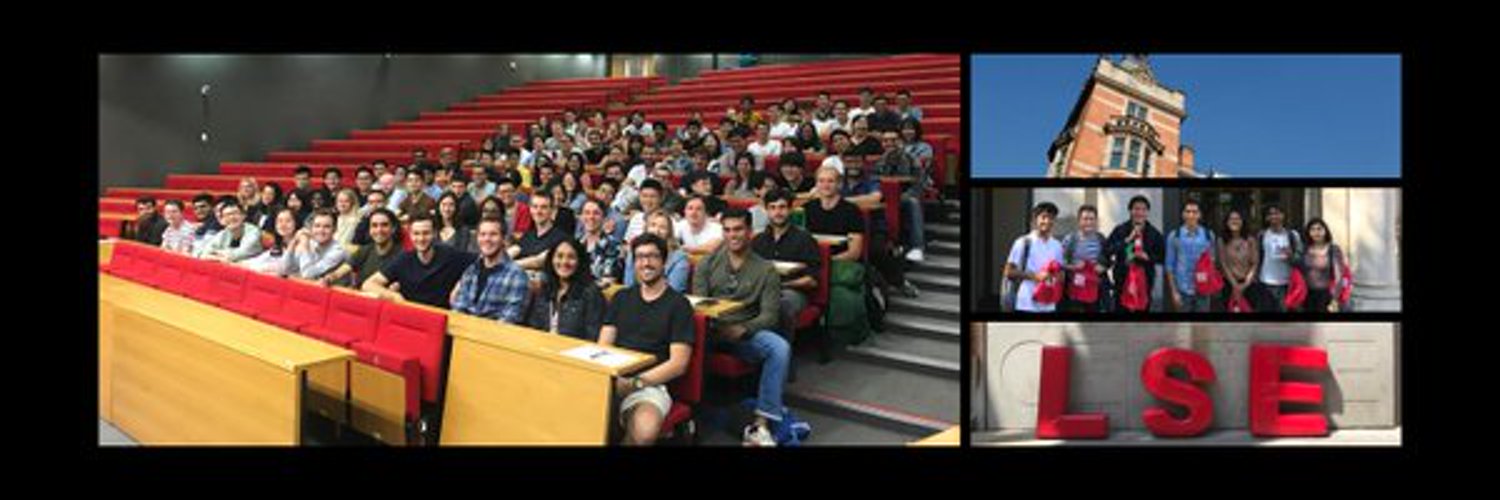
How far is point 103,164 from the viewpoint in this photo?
163 inches

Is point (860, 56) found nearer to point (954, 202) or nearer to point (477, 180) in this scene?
point (954, 202)

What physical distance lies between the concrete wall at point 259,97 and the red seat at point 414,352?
119 centimetres

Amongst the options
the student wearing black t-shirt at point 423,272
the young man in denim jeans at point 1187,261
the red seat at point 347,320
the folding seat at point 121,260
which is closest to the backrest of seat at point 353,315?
the red seat at point 347,320

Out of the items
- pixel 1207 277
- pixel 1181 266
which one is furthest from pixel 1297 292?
pixel 1181 266

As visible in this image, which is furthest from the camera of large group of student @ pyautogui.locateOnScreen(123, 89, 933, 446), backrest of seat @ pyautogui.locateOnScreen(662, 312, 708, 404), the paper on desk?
large group of student @ pyautogui.locateOnScreen(123, 89, 933, 446)

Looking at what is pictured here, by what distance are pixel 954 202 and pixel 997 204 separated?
174mm

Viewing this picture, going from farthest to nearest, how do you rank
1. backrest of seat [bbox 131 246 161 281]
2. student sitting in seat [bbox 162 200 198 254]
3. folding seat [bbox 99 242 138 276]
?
student sitting in seat [bbox 162 200 198 254] → backrest of seat [bbox 131 246 161 281] → folding seat [bbox 99 242 138 276]

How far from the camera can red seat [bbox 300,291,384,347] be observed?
3.88 meters

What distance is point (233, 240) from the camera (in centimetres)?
440

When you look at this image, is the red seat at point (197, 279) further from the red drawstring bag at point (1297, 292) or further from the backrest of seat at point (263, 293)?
the red drawstring bag at point (1297, 292)

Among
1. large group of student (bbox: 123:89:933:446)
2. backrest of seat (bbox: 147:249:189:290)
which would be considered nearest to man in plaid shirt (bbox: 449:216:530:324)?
large group of student (bbox: 123:89:933:446)

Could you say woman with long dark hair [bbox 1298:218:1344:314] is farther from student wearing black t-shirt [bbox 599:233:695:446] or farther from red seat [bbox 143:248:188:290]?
red seat [bbox 143:248:188:290]

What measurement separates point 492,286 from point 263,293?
106 centimetres

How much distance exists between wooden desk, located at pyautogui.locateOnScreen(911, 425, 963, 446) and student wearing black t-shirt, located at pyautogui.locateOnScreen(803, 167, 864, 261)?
2.54 feet
